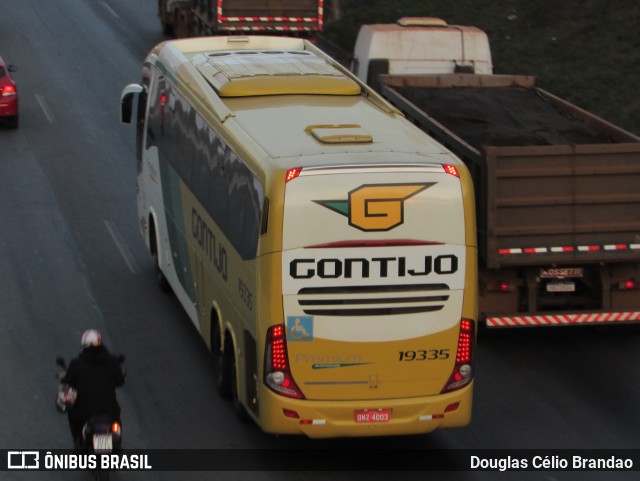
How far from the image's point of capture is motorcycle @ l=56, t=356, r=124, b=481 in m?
12.8

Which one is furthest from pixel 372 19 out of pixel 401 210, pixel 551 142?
pixel 401 210

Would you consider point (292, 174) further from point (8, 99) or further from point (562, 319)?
point (8, 99)

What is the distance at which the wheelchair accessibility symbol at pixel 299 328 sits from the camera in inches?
533

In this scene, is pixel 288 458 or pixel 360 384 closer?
pixel 360 384

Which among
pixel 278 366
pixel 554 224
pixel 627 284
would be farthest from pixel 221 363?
pixel 627 284

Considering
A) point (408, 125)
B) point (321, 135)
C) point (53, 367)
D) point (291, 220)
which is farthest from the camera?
point (53, 367)

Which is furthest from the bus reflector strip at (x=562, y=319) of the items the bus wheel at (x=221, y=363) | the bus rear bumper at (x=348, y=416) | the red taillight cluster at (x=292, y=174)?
the red taillight cluster at (x=292, y=174)

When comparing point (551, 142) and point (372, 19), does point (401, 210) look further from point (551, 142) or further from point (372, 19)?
point (372, 19)

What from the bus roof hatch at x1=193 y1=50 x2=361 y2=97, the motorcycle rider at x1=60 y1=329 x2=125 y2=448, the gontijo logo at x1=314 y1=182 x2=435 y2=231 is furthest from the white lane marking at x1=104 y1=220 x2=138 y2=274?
the gontijo logo at x1=314 y1=182 x2=435 y2=231

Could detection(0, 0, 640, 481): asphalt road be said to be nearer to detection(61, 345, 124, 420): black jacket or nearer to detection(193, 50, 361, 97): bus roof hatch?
detection(61, 345, 124, 420): black jacket

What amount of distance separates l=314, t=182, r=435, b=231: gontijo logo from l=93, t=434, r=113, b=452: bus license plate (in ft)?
9.63

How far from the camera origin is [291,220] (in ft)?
43.8

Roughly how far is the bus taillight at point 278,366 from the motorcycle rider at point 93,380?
1486 mm

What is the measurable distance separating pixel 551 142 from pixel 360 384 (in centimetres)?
612
